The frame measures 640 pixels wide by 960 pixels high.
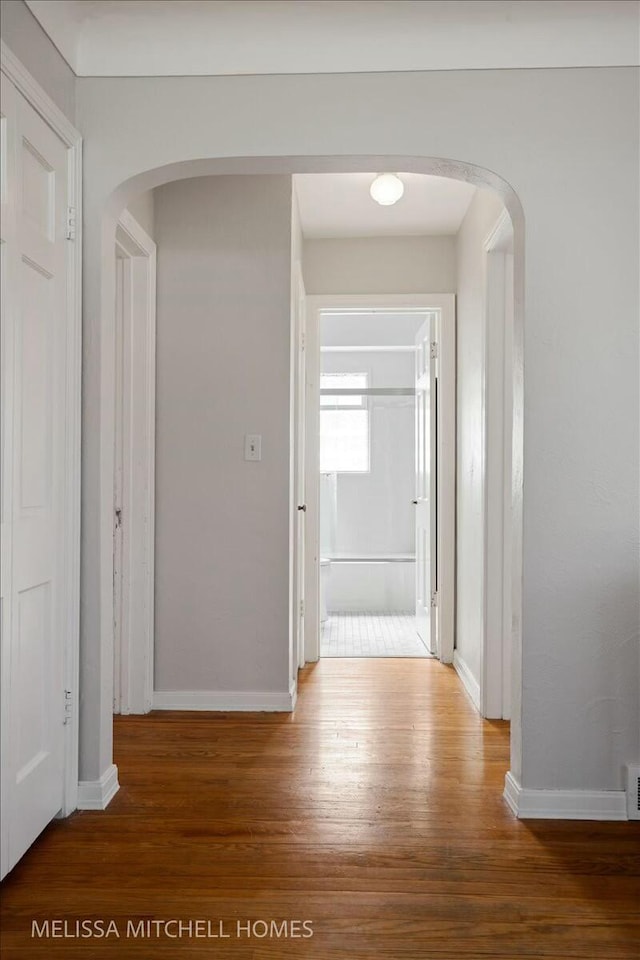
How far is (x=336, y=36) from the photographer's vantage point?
2.20 metres

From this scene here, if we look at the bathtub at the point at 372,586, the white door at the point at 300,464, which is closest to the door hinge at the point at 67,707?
the white door at the point at 300,464

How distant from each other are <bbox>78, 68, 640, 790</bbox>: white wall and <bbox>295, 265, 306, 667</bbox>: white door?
57.7 inches

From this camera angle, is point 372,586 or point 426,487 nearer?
point 426,487

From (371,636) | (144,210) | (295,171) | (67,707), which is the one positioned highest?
(144,210)

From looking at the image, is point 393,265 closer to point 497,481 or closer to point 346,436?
point 497,481

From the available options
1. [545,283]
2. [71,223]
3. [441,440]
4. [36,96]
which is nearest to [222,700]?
[441,440]

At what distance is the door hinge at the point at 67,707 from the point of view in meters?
2.18

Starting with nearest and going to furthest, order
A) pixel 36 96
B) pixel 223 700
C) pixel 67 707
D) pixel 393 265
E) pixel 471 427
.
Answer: pixel 36 96 → pixel 67 707 → pixel 223 700 → pixel 471 427 → pixel 393 265

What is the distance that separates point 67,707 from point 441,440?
271 cm

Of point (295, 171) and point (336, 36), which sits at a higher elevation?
point (336, 36)

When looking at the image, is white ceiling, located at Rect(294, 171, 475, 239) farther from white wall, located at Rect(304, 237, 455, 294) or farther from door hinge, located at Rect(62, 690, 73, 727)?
door hinge, located at Rect(62, 690, 73, 727)

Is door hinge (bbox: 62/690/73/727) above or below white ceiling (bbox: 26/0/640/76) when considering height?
below

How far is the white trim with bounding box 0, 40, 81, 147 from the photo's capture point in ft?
5.75

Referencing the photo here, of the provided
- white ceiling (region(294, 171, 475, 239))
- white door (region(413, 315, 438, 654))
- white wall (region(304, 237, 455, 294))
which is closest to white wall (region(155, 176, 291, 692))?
white ceiling (region(294, 171, 475, 239))
